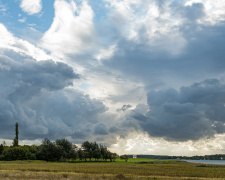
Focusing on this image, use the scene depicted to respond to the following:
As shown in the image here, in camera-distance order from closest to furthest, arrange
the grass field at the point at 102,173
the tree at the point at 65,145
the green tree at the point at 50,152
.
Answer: the grass field at the point at 102,173 → the green tree at the point at 50,152 → the tree at the point at 65,145

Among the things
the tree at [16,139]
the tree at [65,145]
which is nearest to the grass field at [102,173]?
the tree at [65,145]

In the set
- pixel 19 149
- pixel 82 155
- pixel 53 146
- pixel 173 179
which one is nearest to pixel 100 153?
pixel 82 155

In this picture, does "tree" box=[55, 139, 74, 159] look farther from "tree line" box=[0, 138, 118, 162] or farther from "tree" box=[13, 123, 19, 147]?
"tree" box=[13, 123, 19, 147]

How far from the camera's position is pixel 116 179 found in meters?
49.4

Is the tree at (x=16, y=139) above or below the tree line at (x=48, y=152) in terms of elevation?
above

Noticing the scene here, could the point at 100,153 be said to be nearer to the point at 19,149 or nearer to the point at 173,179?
the point at 19,149

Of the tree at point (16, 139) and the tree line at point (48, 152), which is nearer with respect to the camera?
the tree line at point (48, 152)

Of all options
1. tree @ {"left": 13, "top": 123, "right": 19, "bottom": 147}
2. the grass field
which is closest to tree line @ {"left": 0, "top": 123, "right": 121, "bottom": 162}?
tree @ {"left": 13, "top": 123, "right": 19, "bottom": 147}

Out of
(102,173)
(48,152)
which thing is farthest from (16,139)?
(102,173)

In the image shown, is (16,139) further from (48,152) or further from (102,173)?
(102,173)

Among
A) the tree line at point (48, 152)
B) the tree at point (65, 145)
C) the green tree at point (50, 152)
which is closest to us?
the tree line at point (48, 152)

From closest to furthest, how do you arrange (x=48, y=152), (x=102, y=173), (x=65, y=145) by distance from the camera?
1. (x=102, y=173)
2. (x=48, y=152)
3. (x=65, y=145)

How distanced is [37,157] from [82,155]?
30.8 m

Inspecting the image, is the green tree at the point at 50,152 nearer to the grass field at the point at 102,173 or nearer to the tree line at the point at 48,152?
the tree line at the point at 48,152
